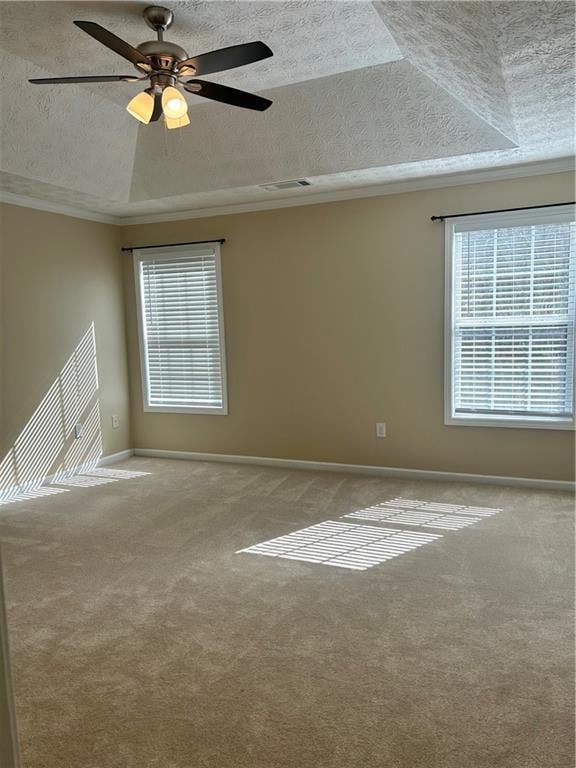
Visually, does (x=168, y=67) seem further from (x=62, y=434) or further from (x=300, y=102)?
(x=62, y=434)

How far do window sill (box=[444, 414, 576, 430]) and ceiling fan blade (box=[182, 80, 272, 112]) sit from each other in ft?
9.84

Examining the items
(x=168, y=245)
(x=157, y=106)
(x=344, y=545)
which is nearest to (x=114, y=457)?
(x=168, y=245)

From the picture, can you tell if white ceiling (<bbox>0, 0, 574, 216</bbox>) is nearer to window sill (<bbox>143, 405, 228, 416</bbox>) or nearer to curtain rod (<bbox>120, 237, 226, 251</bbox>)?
curtain rod (<bbox>120, 237, 226, 251</bbox>)

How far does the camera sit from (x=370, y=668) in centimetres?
220

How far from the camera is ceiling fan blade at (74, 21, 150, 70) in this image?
2.10m

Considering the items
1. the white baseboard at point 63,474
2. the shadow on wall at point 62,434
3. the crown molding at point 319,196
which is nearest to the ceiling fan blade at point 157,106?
the crown molding at point 319,196

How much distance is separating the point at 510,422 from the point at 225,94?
3.27 metres

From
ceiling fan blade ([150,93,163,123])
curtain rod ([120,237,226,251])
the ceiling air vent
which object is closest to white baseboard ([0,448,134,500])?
curtain rod ([120,237,226,251])

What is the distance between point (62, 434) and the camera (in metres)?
5.05

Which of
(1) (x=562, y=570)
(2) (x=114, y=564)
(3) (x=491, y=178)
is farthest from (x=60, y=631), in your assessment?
(3) (x=491, y=178)

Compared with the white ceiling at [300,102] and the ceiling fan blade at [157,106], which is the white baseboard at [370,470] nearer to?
the white ceiling at [300,102]

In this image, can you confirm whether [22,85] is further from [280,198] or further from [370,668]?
[370,668]

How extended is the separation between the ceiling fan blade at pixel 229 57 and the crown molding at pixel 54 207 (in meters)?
2.76

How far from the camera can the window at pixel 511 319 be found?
4215 mm
